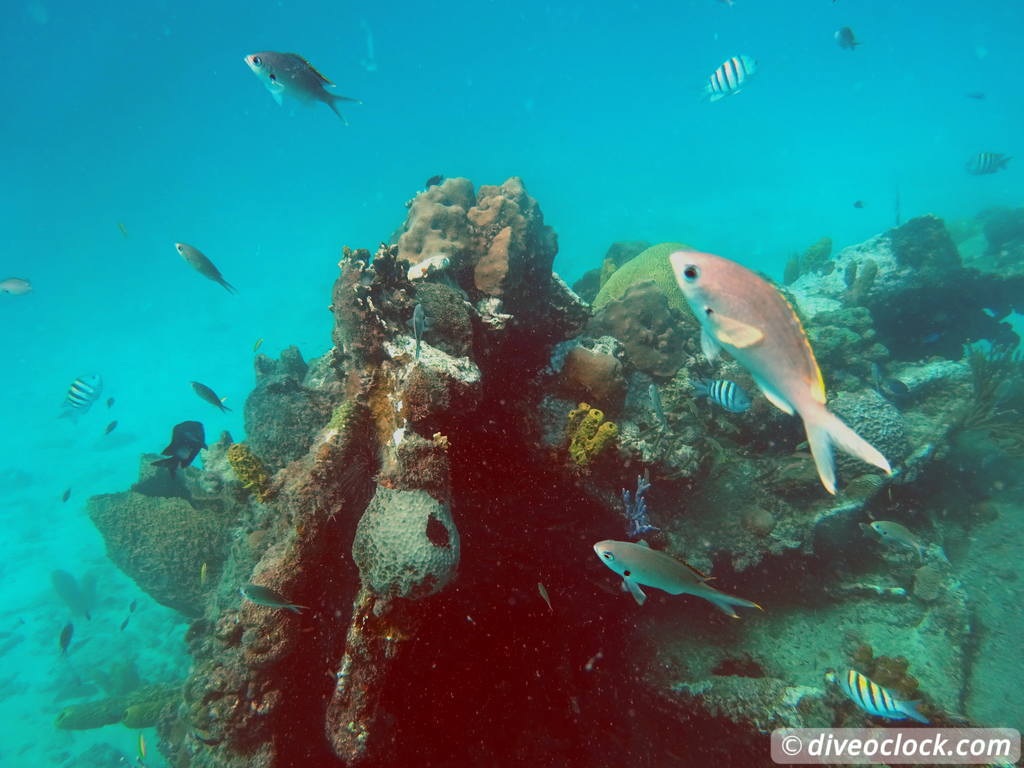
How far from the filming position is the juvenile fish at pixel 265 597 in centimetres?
326

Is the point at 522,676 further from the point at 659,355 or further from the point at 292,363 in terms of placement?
the point at 292,363

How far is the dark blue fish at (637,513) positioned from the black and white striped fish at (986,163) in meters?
13.8

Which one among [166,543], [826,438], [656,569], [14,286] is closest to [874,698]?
[656,569]

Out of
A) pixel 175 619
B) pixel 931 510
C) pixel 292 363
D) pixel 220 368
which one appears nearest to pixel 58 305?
pixel 220 368

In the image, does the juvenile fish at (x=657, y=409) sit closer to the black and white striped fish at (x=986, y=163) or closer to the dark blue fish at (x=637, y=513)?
the dark blue fish at (x=637, y=513)

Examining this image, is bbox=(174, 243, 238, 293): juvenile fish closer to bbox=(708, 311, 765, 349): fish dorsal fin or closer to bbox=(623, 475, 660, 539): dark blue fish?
bbox=(623, 475, 660, 539): dark blue fish

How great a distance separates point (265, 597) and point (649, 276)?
8.46m

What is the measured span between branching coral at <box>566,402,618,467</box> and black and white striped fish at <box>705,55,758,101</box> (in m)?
5.67

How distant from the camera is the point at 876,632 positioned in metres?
4.97

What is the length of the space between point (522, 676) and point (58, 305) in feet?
215

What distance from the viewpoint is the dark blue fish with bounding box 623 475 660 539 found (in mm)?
4516

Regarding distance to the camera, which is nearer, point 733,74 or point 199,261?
point 199,261

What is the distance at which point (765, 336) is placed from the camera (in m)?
1.46

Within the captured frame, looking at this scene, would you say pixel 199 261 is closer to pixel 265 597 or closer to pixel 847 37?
pixel 265 597
